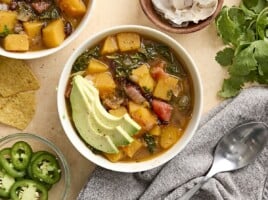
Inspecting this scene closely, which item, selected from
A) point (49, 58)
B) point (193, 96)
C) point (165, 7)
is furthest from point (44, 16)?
point (193, 96)

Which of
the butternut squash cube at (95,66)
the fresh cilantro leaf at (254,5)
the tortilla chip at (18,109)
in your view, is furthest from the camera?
the fresh cilantro leaf at (254,5)

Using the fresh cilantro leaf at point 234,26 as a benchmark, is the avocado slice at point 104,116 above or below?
below

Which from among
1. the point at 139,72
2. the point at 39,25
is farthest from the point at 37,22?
the point at 139,72

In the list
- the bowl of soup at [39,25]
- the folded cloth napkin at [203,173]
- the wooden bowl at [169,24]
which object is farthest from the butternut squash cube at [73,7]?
the folded cloth napkin at [203,173]

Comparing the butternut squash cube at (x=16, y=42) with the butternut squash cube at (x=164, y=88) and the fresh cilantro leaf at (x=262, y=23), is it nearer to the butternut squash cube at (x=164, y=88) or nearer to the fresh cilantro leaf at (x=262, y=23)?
the butternut squash cube at (x=164, y=88)

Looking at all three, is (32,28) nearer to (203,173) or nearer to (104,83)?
(104,83)

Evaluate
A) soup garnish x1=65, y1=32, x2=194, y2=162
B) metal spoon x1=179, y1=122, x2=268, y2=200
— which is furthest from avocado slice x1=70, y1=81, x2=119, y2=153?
metal spoon x1=179, y1=122, x2=268, y2=200

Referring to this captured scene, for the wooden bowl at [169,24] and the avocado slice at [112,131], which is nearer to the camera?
the avocado slice at [112,131]

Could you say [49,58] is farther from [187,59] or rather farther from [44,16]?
[187,59]
